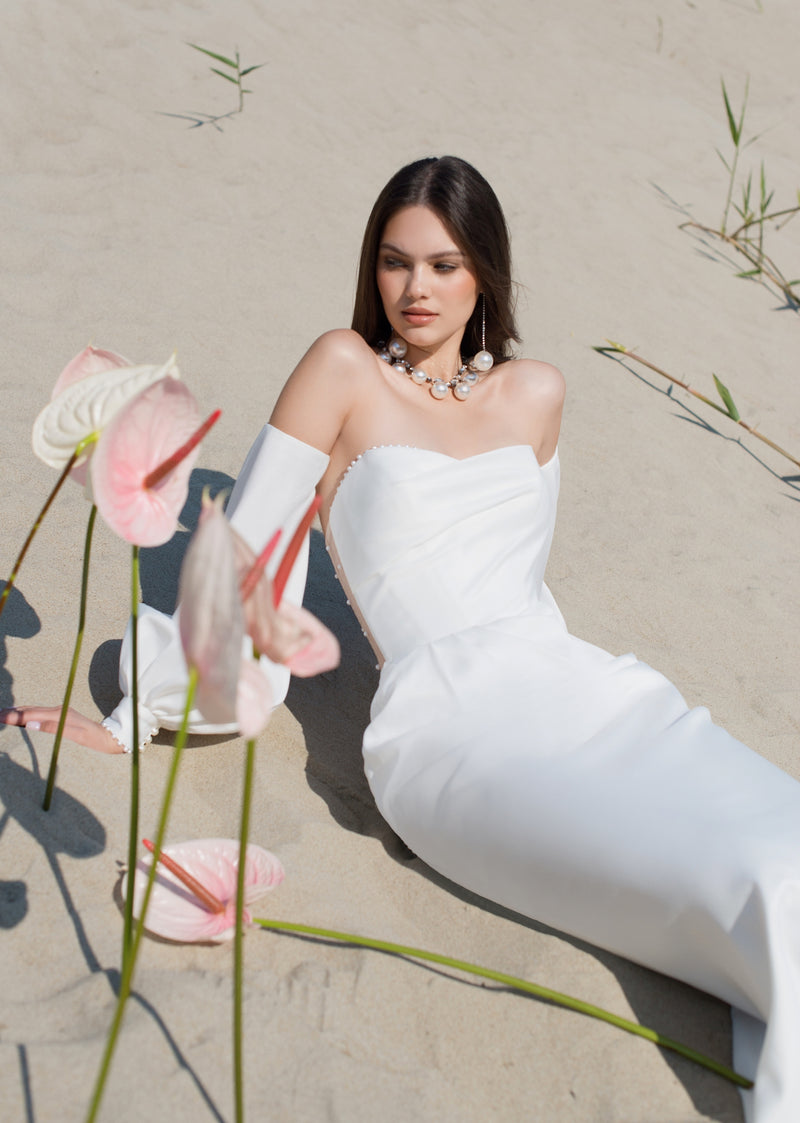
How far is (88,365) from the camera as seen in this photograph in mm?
1430

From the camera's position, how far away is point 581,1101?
5.65 feet

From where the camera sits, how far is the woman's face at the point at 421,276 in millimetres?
2668

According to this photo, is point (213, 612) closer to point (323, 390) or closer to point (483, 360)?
point (323, 390)

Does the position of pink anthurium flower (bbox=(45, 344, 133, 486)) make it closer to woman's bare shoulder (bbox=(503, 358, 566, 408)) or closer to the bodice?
the bodice

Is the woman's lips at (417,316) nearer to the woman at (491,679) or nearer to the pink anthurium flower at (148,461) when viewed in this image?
the woman at (491,679)

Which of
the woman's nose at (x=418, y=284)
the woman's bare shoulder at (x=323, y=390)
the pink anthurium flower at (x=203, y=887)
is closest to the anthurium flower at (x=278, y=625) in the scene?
the pink anthurium flower at (x=203, y=887)

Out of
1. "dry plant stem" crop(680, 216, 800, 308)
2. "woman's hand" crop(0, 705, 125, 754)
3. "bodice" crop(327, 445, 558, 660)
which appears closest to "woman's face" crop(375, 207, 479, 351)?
"bodice" crop(327, 445, 558, 660)

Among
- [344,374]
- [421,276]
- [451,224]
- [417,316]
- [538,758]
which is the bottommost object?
[538,758]

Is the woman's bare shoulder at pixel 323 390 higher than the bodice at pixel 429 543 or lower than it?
higher

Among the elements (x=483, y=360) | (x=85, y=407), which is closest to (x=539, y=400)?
(x=483, y=360)

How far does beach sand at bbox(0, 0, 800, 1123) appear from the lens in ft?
5.65

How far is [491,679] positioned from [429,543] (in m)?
0.40

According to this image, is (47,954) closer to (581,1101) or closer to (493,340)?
(581,1101)

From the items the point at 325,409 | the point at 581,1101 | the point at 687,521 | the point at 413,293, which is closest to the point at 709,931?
the point at 581,1101
